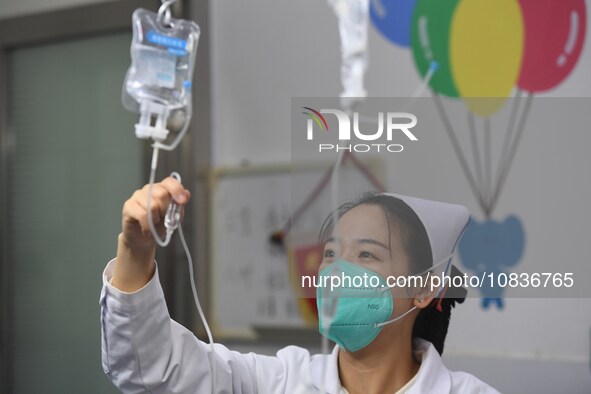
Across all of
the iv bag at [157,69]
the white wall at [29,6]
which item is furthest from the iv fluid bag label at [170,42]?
the white wall at [29,6]

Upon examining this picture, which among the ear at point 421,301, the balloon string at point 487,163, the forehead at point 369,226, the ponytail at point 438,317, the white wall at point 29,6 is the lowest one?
the ponytail at point 438,317

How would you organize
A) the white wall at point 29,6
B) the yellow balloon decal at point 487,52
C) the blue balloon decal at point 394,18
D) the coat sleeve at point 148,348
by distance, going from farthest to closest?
the white wall at point 29,6 < the blue balloon decal at point 394,18 < the yellow balloon decal at point 487,52 < the coat sleeve at point 148,348

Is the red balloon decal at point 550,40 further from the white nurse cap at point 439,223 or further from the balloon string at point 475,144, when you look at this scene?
the white nurse cap at point 439,223

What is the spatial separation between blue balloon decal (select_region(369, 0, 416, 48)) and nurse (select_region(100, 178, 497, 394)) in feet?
2.73

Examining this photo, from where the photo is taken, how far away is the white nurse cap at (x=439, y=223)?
1.17 metres

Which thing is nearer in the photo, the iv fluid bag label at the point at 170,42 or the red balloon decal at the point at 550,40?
the iv fluid bag label at the point at 170,42

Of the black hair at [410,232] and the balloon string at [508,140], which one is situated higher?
the balloon string at [508,140]

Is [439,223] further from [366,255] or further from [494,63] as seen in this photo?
[494,63]

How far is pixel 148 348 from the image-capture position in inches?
43.8

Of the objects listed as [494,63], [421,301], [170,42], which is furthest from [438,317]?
[494,63]

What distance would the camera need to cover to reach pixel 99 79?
97.3 inches

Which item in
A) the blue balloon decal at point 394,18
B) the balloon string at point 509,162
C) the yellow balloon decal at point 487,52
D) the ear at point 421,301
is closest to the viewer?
the ear at point 421,301

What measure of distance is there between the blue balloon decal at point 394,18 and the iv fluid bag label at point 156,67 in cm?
104

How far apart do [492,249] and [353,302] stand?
51 cm
